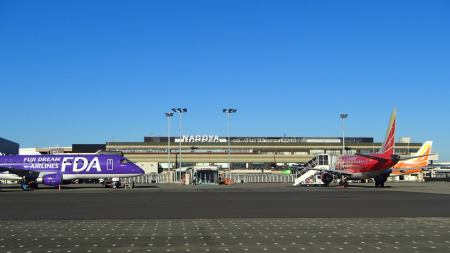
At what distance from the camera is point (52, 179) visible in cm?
4350

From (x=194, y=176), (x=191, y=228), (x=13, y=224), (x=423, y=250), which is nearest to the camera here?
(x=423, y=250)

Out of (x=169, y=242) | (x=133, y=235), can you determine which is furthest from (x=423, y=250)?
(x=133, y=235)

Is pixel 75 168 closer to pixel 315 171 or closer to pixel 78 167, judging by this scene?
pixel 78 167

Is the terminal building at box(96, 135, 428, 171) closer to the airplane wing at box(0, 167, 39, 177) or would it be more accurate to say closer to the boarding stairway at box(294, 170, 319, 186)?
the boarding stairway at box(294, 170, 319, 186)

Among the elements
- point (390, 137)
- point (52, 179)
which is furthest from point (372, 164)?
point (52, 179)

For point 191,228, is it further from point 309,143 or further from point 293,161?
point 309,143

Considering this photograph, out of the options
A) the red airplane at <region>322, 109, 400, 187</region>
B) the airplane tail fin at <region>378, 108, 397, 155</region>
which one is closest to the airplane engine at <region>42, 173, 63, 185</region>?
the red airplane at <region>322, 109, 400, 187</region>

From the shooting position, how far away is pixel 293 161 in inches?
4377

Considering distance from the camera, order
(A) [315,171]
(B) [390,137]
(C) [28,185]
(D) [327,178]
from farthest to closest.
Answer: (A) [315,171] → (D) [327,178] → (B) [390,137] → (C) [28,185]

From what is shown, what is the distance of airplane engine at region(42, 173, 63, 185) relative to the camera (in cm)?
4338

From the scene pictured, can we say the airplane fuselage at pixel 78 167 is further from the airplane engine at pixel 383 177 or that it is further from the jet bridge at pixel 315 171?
the airplane engine at pixel 383 177

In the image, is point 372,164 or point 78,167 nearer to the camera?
point 78,167

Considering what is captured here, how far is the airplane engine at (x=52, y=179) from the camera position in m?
43.4

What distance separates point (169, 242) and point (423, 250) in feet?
20.6
